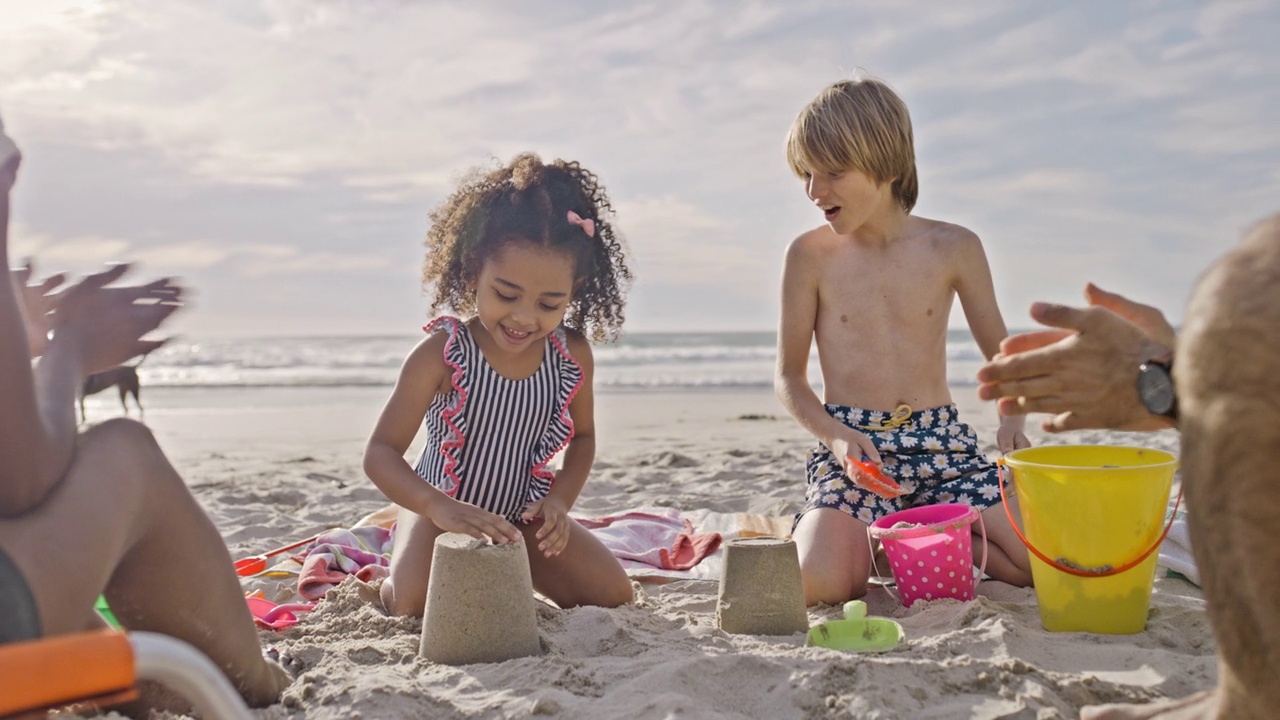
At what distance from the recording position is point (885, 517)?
3.37m

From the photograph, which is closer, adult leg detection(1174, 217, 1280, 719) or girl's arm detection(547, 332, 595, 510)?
adult leg detection(1174, 217, 1280, 719)

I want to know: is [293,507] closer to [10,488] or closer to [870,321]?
[870,321]

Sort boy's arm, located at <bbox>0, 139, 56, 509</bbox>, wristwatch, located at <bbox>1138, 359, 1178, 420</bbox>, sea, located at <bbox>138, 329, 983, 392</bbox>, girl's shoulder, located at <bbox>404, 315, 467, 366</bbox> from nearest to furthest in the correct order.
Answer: boy's arm, located at <bbox>0, 139, 56, 509</bbox> < wristwatch, located at <bbox>1138, 359, 1178, 420</bbox> < girl's shoulder, located at <bbox>404, 315, 467, 366</bbox> < sea, located at <bbox>138, 329, 983, 392</bbox>

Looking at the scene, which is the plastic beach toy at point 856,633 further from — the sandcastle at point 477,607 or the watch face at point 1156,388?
the watch face at point 1156,388

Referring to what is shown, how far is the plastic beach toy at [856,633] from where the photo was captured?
2.66 meters

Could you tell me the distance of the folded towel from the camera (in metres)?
3.53

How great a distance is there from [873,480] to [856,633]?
62 centimetres

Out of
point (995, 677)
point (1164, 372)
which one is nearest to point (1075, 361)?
point (1164, 372)

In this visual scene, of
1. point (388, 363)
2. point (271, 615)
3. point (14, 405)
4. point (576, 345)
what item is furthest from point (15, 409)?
point (388, 363)

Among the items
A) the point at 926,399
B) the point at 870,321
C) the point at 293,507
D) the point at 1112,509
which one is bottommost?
the point at 293,507

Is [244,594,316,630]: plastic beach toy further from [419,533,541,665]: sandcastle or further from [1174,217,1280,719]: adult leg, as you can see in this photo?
[1174,217,1280,719]: adult leg

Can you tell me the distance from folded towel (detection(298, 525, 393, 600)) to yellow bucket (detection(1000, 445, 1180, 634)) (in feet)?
6.89

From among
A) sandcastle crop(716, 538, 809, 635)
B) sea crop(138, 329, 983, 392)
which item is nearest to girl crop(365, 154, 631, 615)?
sandcastle crop(716, 538, 809, 635)

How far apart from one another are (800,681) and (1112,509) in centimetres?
103
